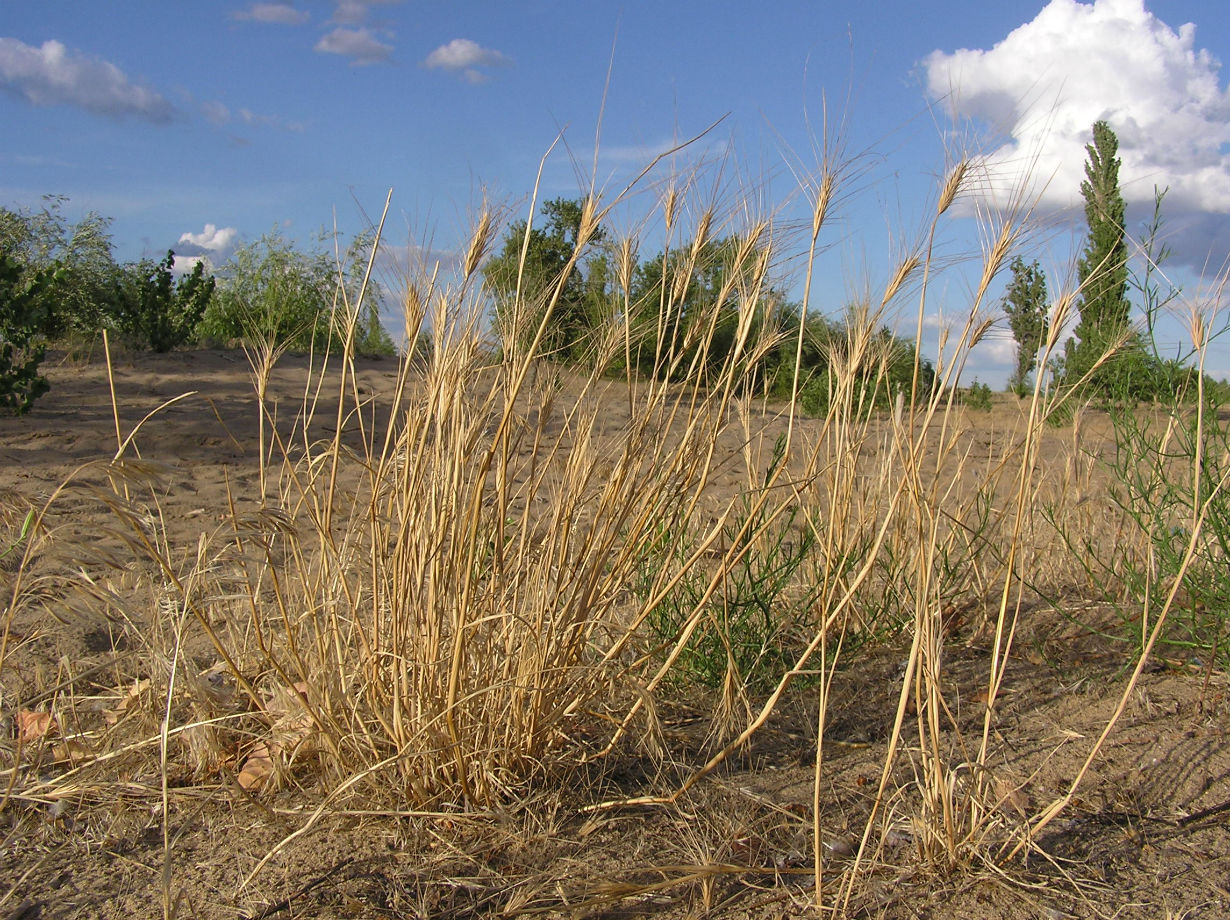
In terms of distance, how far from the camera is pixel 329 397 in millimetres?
8422

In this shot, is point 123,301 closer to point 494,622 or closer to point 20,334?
point 20,334

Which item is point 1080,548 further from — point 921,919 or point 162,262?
point 162,262

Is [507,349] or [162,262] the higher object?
[162,262]

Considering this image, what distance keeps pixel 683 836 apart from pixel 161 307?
30.5 ft

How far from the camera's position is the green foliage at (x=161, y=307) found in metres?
9.25

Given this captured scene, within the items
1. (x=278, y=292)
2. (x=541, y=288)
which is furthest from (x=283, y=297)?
(x=541, y=288)

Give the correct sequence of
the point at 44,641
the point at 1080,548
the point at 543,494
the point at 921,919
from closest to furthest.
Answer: the point at 921,919, the point at 44,641, the point at 1080,548, the point at 543,494

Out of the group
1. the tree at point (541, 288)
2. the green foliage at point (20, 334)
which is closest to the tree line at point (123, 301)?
the green foliage at point (20, 334)

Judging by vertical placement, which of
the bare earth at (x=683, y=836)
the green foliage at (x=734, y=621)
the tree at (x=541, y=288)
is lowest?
the bare earth at (x=683, y=836)

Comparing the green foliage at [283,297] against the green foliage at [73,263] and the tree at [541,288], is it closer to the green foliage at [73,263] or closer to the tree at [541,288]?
the green foliage at [73,263]

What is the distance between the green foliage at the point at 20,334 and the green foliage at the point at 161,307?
1.24m

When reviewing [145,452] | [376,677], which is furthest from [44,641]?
[145,452]

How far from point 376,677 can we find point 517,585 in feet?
1.11

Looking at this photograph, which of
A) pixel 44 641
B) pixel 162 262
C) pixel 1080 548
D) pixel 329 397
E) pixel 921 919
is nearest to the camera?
pixel 921 919
